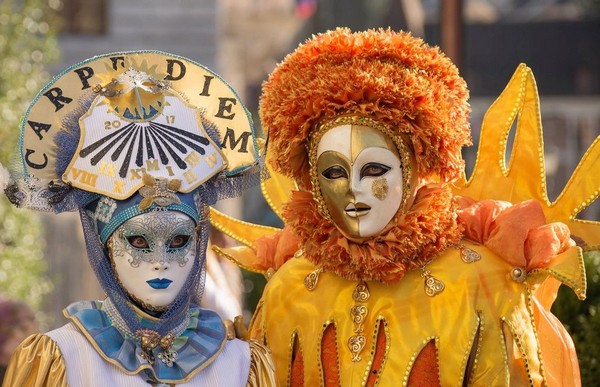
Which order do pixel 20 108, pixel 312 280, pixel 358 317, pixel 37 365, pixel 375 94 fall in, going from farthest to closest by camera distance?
pixel 20 108
pixel 312 280
pixel 358 317
pixel 375 94
pixel 37 365

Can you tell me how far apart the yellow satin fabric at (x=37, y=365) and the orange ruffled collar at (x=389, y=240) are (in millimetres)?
1145

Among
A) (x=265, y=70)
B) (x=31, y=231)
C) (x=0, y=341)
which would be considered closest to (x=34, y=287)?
(x=31, y=231)

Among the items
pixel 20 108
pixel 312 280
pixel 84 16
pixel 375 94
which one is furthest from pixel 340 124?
pixel 84 16

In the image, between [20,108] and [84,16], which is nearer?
[20,108]

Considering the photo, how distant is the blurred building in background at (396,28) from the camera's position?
1432cm

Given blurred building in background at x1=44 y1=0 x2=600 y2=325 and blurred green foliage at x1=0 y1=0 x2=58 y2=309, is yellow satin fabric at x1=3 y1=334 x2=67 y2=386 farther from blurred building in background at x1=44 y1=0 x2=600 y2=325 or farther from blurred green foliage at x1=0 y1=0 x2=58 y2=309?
blurred building in background at x1=44 y1=0 x2=600 y2=325

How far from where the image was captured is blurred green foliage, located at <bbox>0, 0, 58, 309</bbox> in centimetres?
1127

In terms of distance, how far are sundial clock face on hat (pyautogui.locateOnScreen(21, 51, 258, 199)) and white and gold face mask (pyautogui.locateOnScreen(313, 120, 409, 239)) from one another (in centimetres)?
47

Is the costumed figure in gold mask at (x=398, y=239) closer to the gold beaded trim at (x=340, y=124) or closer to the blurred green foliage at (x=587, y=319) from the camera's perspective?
the gold beaded trim at (x=340, y=124)

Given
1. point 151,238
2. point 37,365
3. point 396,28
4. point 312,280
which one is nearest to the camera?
Answer: point 37,365

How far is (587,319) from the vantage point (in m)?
6.52

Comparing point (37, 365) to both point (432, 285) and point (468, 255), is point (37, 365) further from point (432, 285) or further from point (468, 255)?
point (468, 255)

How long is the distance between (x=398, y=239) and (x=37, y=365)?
138cm

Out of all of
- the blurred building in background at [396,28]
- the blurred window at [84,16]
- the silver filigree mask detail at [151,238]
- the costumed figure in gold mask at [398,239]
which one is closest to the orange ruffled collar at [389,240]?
the costumed figure in gold mask at [398,239]
